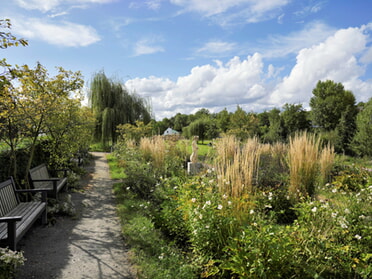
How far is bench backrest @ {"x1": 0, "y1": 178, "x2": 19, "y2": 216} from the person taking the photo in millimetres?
3585

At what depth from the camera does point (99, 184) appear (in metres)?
7.54

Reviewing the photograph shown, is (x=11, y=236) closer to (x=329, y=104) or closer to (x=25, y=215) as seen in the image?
(x=25, y=215)

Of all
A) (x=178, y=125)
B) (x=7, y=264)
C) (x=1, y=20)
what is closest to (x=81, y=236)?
(x=7, y=264)

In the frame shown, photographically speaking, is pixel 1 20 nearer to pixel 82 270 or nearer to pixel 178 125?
pixel 82 270

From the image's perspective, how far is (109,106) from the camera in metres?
17.2

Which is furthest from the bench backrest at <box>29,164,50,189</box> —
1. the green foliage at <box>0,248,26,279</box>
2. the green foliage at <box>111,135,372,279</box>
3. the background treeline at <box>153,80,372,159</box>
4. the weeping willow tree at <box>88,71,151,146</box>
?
the background treeline at <box>153,80,372,159</box>

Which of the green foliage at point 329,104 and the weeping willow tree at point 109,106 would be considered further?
the green foliage at point 329,104

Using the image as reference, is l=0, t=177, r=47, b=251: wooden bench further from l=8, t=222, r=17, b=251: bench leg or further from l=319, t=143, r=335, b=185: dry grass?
l=319, t=143, r=335, b=185: dry grass

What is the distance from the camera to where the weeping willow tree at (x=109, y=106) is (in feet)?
54.8

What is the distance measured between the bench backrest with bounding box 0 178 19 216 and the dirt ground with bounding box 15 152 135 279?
453mm

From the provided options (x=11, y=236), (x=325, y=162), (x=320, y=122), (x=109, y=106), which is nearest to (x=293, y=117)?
(x=320, y=122)

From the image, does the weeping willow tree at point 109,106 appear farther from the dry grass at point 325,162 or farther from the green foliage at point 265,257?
the green foliage at point 265,257

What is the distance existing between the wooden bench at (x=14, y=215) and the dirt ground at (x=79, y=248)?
260 millimetres

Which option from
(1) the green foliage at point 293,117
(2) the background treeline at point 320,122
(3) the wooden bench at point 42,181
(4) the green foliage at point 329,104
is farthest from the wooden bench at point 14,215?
(4) the green foliage at point 329,104
